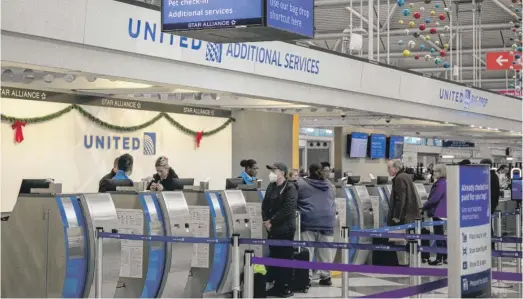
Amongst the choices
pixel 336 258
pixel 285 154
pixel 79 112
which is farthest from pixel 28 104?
pixel 285 154

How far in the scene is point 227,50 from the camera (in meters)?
9.25

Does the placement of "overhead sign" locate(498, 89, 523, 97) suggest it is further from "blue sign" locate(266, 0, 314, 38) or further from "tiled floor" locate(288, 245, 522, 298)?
"blue sign" locate(266, 0, 314, 38)

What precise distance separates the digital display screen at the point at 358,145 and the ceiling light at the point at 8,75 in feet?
36.6

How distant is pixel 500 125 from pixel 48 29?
14.4 m

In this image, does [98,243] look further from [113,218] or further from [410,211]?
[410,211]

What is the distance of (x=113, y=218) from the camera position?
7.45m

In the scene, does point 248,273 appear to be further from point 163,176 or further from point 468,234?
point 163,176

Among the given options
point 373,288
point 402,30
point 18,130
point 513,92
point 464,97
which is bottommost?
point 373,288

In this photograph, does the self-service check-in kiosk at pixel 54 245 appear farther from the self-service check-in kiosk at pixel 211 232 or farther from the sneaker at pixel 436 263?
the sneaker at pixel 436 263

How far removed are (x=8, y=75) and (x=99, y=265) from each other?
2844 millimetres

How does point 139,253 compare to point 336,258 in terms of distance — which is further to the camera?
point 336,258

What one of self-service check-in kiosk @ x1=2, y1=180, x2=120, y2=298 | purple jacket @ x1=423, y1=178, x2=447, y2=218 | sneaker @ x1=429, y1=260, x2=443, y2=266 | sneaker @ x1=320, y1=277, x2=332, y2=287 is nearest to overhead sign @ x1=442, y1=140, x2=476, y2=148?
sneaker @ x1=429, y1=260, x2=443, y2=266

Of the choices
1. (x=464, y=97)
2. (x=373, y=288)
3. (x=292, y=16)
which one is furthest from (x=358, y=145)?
(x=292, y=16)

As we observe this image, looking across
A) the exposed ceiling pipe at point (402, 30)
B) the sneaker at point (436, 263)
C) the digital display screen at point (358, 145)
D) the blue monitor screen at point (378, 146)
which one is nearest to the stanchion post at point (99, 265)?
the sneaker at point (436, 263)
